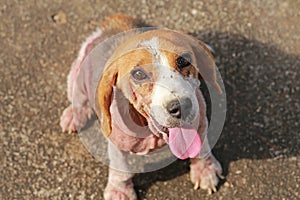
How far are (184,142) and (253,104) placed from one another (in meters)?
1.16

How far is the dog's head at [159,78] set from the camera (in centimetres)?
303

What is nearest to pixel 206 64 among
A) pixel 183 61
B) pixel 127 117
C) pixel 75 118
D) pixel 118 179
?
pixel 183 61

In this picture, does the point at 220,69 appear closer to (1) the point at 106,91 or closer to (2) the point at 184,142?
(2) the point at 184,142

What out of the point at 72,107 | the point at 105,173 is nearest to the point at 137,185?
the point at 105,173

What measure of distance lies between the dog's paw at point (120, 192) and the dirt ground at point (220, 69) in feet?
0.32

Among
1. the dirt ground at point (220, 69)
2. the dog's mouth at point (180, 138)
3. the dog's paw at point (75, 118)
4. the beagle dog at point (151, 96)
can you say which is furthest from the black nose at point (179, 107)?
the dog's paw at point (75, 118)

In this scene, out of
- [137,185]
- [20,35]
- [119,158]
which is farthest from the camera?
[20,35]

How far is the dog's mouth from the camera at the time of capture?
3.29 metres

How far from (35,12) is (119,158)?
180 centimetres

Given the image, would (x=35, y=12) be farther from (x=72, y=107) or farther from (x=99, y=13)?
(x=72, y=107)

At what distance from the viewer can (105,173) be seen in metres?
4.11

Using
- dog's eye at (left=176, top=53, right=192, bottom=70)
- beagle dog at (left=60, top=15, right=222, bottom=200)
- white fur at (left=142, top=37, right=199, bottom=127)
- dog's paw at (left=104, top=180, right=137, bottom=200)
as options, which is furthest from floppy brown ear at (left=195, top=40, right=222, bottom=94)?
dog's paw at (left=104, top=180, right=137, bottom=200)

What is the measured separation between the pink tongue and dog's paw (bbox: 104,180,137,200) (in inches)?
27.0

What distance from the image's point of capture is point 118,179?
386 centimetres
